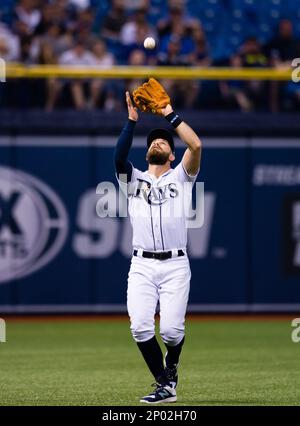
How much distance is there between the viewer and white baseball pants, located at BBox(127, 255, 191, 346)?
7574mm

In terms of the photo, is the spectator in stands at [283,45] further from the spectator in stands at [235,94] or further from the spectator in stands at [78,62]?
the spectator in stands at [78,62]

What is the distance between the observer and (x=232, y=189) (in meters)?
15.3

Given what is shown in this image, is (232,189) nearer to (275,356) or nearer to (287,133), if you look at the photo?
(287,133)

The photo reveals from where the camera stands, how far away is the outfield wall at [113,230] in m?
14.9

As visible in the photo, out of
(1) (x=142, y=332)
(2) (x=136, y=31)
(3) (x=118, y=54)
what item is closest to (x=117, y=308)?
(3) (x=118, y=54)

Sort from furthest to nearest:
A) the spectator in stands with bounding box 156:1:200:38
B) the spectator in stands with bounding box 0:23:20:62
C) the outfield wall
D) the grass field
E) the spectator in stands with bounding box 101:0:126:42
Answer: the spectator in stands with bounding box 101:0:126:42 → the spectator in stands with bounding box 156:1:200:38 → the outfield wall → the spectator in stands with bounding box 0:23:20:62 → the grass field

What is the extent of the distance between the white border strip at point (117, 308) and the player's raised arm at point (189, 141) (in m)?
7.43

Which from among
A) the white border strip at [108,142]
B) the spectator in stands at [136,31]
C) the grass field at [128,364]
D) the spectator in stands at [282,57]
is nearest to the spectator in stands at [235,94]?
the spectator in stands at [282,57]

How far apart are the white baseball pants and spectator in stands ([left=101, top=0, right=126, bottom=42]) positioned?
870 cm

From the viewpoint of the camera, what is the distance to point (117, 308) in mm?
15031

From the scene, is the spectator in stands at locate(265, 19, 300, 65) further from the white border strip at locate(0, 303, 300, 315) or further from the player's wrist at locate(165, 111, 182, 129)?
the player's wrist at locate(165, 111, 182, 129)

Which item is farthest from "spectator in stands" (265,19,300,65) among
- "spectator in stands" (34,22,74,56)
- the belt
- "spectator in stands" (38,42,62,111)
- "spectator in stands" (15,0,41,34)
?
the belt

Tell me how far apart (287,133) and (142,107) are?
786 cm

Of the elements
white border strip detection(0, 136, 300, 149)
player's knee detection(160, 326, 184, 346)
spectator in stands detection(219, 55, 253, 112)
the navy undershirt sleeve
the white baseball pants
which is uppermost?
spectator in stands detection(219, 55, 253, 112)
